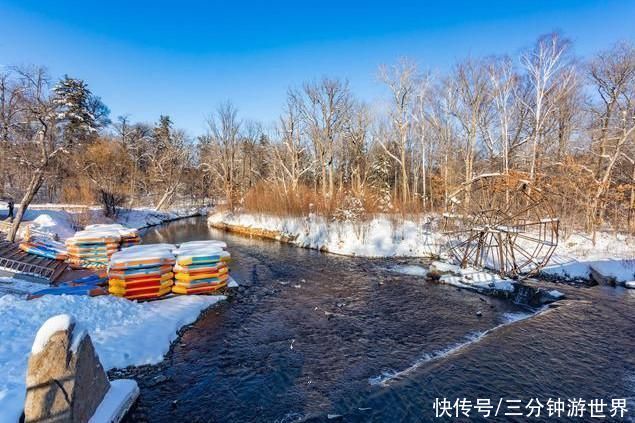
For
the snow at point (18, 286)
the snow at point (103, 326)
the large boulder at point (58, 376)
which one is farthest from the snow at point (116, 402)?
the snow at point (18, 286)

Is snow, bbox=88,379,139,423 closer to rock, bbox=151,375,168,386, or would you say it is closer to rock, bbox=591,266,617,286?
rock, bbox=151,375,168,386

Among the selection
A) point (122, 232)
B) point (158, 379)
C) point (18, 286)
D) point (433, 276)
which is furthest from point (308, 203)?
point (158, 379)

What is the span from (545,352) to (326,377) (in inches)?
201

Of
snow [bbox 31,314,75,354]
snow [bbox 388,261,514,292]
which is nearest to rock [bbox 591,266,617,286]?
snow [bbox 388,261,514,292]

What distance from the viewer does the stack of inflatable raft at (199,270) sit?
10.0 meters

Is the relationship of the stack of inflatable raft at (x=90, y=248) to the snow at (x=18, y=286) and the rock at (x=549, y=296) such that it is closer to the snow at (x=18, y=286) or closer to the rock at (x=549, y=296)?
the snow at (x=18, y=286)

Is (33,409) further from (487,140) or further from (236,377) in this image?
(487,140)

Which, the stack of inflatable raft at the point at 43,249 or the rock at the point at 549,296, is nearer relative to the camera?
the rock at the point at 549,296

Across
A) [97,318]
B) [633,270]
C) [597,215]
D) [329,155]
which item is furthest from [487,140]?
Result: [97,318]

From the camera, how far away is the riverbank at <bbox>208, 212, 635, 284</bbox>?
1342cm

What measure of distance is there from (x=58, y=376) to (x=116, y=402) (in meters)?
1.31

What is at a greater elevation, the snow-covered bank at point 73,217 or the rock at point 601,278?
the snow-covered bank at point 73,217

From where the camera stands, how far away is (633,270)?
12.5 metres

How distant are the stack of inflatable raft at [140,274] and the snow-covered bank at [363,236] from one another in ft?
36.1
